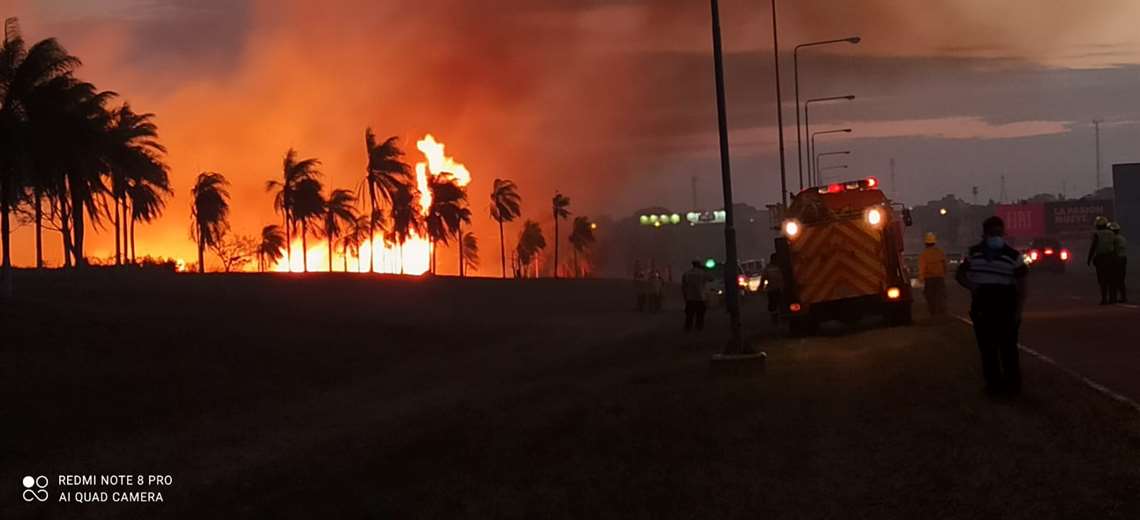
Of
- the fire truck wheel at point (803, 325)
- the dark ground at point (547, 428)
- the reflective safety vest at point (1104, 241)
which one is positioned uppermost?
the reflective safety vest at point (1104, 241)

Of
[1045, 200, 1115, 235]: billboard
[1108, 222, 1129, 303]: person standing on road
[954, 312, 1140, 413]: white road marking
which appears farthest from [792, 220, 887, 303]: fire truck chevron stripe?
[1045, 200, 1115, 235]: billboard

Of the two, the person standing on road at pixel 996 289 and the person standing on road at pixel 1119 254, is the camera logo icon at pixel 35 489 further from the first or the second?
the person standing on road at pixel 1119 254

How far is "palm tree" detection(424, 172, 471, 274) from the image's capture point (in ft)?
334

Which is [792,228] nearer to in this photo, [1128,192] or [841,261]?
[841,261]

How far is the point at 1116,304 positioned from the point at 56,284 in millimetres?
33446

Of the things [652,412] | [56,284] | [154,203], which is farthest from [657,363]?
[154,203]

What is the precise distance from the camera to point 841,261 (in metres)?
25.6

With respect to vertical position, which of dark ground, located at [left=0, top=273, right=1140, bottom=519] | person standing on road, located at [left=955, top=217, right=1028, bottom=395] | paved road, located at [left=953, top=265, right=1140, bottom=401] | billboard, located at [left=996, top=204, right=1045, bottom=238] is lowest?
dark ground, located at [left=0, top=273, right=1140, bottom=519]

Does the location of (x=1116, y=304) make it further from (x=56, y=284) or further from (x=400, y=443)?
(x=56, y=284)

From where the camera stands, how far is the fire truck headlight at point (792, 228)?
25812mm

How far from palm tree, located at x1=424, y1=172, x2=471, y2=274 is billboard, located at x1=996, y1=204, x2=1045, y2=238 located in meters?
60.7

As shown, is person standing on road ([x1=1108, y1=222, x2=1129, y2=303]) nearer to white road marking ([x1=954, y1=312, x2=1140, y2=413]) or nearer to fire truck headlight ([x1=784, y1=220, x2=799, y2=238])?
fire truck headlight ([x1=784, y1=220, x2=799, y2=238])

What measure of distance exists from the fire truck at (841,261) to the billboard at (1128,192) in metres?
111

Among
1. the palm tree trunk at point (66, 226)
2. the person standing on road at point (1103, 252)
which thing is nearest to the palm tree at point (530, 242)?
the palm tree trunk at point (66, 226)
